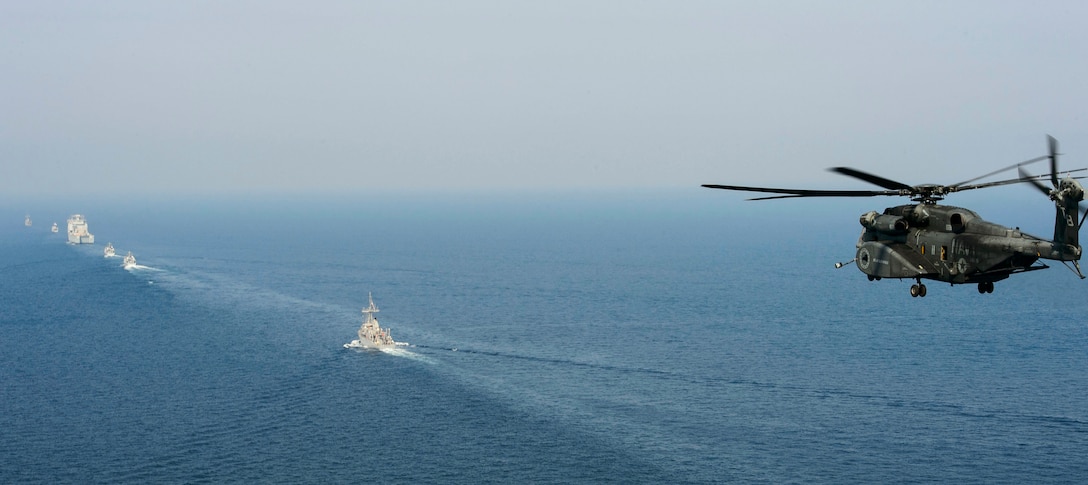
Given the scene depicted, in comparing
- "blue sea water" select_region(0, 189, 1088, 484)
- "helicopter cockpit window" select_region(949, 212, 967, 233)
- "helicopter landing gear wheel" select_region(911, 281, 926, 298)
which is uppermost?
"helicopter cockpit window" select_region(949, 212, 967, 233)

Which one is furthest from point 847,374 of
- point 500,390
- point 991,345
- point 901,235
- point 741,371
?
point 901,235

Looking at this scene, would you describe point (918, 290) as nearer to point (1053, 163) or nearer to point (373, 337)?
point (1053, 163)

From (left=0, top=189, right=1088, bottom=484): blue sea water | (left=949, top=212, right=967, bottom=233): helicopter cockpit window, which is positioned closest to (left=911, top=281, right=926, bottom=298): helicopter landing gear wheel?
(left=949, top=212, right=967, bottom=233): helicopter cockpit window

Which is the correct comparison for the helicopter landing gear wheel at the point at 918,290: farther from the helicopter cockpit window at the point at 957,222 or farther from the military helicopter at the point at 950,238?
the helicopter cockpit window at the point at 957,222

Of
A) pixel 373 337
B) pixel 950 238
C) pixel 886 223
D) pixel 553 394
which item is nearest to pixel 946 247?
pixel 950 238

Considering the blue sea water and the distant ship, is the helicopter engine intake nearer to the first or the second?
the blue sea water

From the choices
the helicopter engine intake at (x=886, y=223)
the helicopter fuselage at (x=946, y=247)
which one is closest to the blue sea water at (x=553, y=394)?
the helicopter engine intake at (x=886, y=223)

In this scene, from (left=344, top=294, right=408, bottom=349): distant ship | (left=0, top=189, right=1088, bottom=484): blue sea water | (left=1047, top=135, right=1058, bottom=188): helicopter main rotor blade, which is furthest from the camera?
(left=344, top=294, right=408, bottom=349): distant ship

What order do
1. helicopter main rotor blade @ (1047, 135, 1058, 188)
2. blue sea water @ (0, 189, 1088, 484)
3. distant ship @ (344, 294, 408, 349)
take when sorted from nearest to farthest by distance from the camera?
helicopter main rotor blade @ (1047, 135, 1058, 188) < blue sea water @ (0, 189, 1088, 484) < distant ship @ (344, 294, 408, 349)
